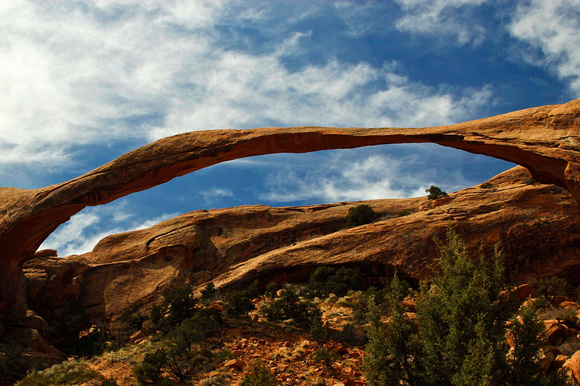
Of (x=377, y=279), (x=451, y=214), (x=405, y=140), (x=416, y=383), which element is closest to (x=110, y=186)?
(x=405, y=140)

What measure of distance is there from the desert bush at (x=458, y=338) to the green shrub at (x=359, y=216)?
18015mm

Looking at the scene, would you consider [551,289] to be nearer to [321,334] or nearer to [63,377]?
[321,334]

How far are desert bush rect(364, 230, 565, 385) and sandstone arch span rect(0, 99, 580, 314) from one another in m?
3.50

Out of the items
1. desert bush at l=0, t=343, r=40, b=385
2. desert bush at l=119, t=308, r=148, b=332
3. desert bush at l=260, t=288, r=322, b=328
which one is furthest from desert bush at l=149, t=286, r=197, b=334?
desert bush at l=119, t=308, r=148, b=332

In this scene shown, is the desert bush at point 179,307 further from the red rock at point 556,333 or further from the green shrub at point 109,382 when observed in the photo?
the red rock at point 556,333

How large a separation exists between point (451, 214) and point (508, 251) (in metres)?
3.07

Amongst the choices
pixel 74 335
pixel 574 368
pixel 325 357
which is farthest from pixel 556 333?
pixel 74 335

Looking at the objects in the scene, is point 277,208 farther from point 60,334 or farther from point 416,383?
point 416,383

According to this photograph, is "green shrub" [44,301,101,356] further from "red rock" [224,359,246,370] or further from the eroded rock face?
"red rock" [224,359,246,370]

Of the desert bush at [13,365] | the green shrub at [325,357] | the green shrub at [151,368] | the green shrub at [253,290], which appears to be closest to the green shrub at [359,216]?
the green shrub at [253,290]

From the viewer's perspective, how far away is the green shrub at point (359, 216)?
27.8 meters

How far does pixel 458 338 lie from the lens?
832 centimetres

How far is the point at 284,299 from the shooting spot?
15398mm

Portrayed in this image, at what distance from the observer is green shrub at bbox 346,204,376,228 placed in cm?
2781
